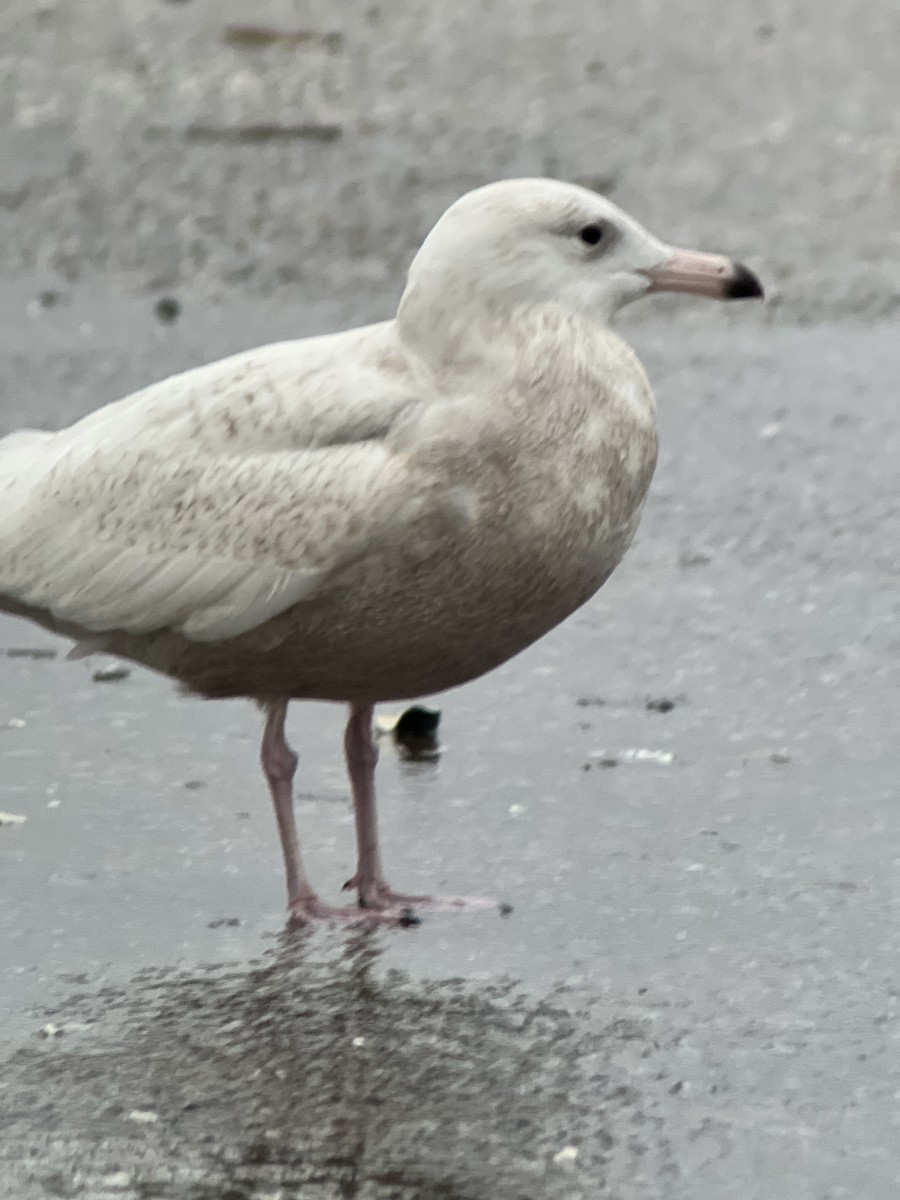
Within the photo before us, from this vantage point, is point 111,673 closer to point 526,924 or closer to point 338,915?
point 338,915

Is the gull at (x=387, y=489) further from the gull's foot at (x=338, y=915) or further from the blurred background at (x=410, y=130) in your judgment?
the blurred background at (x=410, y=130)

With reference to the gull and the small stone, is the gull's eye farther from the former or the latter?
the small stone

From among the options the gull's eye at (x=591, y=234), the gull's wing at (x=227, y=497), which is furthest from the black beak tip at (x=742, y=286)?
the gull's wing at (x=227, y=497)

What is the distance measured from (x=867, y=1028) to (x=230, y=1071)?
110cm

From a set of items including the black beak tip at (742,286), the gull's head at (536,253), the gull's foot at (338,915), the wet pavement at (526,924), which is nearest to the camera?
the wet pavement at (526,924)

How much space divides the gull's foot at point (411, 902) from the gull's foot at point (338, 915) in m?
0.03

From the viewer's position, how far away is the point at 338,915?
514 cm

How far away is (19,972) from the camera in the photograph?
192 inches

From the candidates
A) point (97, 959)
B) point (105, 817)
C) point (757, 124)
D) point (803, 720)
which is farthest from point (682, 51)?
point (97, 959)

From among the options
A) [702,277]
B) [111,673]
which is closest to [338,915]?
[702,277]

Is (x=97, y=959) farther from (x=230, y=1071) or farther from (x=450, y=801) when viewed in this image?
(x=450, y=801)

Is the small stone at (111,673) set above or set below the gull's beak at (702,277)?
below

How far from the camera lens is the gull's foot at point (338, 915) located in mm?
5137

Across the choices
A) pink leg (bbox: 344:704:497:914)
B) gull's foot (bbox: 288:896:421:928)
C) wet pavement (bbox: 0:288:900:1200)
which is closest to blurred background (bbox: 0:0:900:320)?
wet pavement (bbox: 0:288:900:1200)
